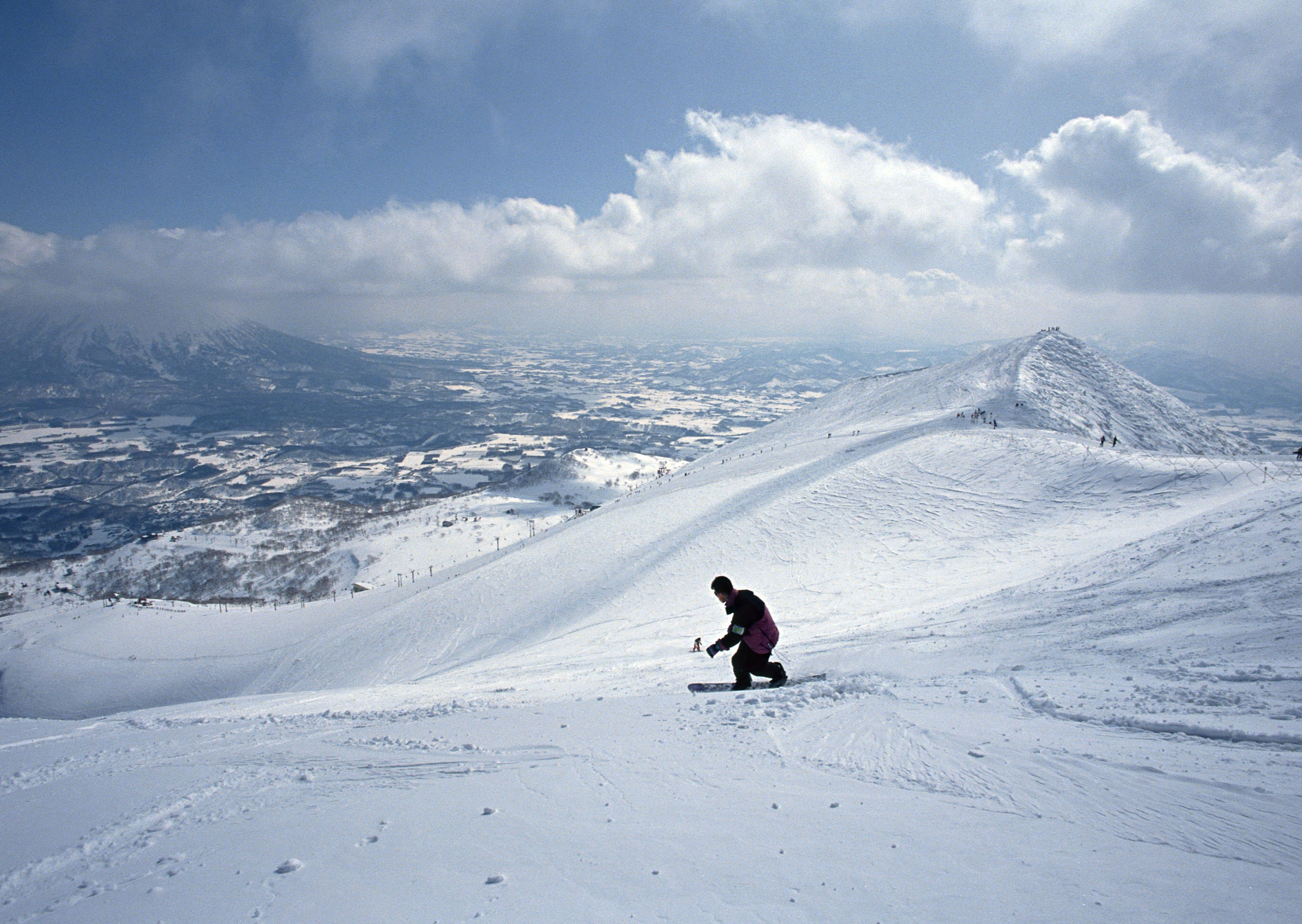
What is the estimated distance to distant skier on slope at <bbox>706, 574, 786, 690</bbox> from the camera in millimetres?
7348

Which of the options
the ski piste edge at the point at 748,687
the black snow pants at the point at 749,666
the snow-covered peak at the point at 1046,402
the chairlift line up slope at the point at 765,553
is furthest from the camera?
the snow-covered peak at the point at 1046,402

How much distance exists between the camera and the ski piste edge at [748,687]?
745cm

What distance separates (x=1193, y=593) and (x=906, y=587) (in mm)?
6904

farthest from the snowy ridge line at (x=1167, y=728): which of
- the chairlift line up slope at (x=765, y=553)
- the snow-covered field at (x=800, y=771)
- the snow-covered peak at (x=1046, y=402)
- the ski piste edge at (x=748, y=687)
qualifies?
the snow-covered peak at (x=1046, y=402)

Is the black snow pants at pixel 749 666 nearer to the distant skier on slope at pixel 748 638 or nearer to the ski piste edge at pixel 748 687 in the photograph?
the distant skier on slope at pixel 748 638

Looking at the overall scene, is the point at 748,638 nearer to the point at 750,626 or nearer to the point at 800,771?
the point at 750,626

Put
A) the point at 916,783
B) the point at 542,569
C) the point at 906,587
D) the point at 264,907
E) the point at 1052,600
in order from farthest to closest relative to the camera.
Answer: the point at 542,569 < the point at 906,587 < the point at 1052,600 < the point at 916,783 < the point at 264,907

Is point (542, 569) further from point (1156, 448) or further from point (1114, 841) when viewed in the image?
point (1156, 448)

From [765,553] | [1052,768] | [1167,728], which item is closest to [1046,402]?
[765,553]

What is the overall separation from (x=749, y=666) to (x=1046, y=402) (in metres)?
35.2

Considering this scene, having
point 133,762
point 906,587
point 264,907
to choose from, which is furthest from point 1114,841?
point 906,587

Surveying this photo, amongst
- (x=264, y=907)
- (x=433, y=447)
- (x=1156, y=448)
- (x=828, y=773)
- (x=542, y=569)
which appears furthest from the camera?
(x=433, y=447)

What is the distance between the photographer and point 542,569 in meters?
26.1

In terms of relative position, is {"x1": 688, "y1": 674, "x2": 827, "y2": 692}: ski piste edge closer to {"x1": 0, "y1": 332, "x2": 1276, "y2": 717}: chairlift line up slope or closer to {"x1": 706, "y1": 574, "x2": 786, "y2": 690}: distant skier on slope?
{"x1": 706, "y1": 574, "x2": 786, "y2": 690}: distant skier on slope
